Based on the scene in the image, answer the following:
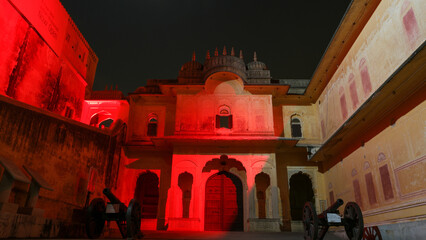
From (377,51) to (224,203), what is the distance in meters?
9.58

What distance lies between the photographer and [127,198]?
53.0 ft

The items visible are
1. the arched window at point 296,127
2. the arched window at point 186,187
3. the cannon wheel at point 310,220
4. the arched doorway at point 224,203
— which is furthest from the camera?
the arched window at point 296,127

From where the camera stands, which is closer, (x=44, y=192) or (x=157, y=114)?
(x=44, y=192)

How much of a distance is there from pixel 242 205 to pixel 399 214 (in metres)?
7.68

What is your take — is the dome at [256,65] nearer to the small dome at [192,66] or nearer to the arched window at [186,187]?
the small dome at [192,66]

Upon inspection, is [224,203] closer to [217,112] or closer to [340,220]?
[217,112]

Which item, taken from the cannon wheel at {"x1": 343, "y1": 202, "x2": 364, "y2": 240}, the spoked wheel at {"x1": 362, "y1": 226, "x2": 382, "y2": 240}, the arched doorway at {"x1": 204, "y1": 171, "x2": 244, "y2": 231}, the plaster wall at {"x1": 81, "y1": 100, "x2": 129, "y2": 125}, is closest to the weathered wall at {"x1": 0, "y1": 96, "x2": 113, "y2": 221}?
the arched doorway at {"x1": 204, "y1": 171, "x2": 244, "y2": 231}

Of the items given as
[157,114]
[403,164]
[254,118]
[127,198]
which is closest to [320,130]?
[254,118]

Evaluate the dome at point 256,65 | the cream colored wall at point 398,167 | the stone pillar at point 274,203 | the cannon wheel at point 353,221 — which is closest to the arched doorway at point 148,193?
the stone pillar at point 274,203

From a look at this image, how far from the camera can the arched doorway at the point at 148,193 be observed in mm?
16594

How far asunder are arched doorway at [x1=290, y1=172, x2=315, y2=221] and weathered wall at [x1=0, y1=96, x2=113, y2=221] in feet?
34.0

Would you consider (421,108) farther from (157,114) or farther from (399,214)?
(157,114)

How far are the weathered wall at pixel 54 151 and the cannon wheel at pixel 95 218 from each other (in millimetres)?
2077

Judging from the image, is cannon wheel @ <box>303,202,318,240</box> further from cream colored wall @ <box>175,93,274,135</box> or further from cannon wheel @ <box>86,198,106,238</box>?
cream colored wall @ <box>175,93,274,135</box>
